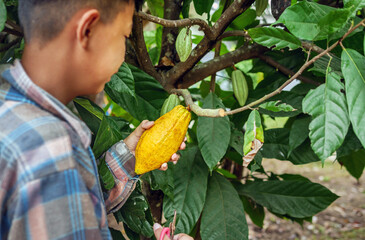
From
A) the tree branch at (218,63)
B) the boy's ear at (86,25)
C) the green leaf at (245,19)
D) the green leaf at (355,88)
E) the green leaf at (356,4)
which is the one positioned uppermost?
the green leaf at (356,4)

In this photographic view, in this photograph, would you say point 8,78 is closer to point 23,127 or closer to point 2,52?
point 23,127

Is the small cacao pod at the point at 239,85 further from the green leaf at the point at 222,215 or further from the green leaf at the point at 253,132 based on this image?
the green leaf at the point at 253,132

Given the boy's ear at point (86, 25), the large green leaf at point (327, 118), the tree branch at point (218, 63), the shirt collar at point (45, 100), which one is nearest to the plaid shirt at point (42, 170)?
the shirt collar at point (45, 100)

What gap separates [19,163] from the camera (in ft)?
1.94

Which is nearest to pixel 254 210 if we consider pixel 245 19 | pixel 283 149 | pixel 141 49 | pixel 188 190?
pixel 283 149

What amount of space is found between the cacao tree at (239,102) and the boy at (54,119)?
0.63 feet

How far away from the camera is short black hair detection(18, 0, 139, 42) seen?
0.67 m

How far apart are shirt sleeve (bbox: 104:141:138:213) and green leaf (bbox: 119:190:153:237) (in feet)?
0.19

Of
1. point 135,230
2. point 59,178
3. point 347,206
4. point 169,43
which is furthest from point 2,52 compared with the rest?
point 347,206

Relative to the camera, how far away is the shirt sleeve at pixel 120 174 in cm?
98

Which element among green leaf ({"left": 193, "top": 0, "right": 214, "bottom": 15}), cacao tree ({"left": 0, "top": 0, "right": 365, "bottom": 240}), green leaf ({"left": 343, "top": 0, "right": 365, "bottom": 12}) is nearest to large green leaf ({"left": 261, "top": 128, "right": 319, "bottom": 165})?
cacao tree ({"left": 0, "top": 0, "right": 365, "bottom": 240})

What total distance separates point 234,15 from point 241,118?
0.44 metres

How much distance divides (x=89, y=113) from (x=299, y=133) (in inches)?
25.5

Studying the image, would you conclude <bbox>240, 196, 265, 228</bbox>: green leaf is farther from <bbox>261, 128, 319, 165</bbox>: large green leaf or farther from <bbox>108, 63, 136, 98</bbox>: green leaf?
<bbox>108, 63, 136, 98</bbox>: green leaf
